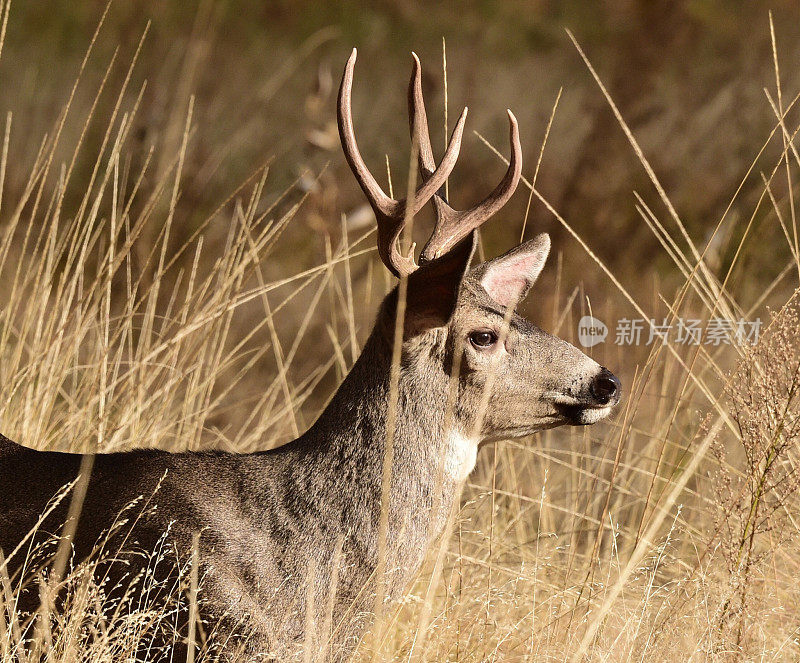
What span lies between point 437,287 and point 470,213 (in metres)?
0.34

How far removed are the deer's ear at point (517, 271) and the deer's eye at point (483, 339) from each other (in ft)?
1.11

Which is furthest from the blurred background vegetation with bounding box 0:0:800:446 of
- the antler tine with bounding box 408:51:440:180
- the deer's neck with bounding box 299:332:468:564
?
the deer's neck with bounding box 299:332:468:564

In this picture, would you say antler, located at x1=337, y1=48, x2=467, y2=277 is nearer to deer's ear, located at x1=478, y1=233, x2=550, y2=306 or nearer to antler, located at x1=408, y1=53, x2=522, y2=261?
antler, located at x1=408, y1=53, x2=522, y2=261

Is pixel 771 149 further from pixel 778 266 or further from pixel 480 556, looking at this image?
pixel 480 556

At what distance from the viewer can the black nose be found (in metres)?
2.67

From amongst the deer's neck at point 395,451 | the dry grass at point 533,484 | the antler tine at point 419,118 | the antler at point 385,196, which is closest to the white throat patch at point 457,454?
the deer's neck at point 395,451

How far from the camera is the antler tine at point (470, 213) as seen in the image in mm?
2711

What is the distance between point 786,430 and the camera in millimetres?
2695

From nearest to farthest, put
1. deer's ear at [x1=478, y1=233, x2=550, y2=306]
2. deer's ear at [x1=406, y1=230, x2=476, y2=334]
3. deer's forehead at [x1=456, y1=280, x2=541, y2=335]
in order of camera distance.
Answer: deer's ear at [x1=406, y1=230, x2=476, y2=334] → deer's forehead at [x1=456, y1=280, x2=541, y2=335] → deer's ear at [x1=478, y1=233, x2=550, y2=306]

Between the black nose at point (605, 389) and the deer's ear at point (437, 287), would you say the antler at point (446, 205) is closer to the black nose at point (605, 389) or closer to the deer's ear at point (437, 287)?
the deer's ear at point (437, 287)

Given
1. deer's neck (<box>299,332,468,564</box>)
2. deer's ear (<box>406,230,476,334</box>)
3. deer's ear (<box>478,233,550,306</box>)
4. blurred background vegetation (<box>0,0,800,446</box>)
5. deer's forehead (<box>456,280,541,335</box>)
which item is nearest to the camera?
deer's ear (<box>406,230,476,334</box>)

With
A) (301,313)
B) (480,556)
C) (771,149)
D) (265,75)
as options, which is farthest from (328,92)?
(480,556)

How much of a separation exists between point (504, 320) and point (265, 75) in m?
5.00

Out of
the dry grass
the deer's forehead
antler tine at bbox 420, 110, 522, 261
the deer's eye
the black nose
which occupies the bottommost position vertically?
the dry grass
